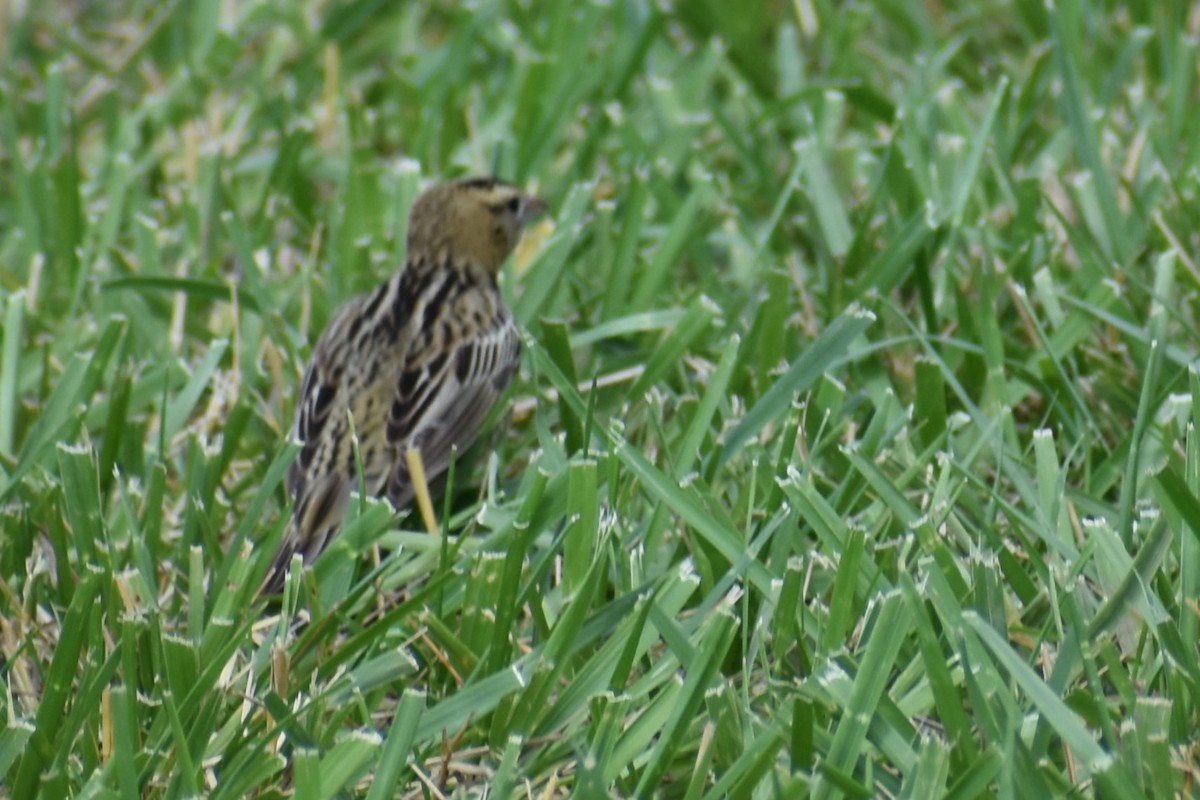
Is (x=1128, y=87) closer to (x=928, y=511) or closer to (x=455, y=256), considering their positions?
(x=455, y=256)

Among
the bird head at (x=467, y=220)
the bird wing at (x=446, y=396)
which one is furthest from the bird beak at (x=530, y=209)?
the bird wing at (x=446, y=396)

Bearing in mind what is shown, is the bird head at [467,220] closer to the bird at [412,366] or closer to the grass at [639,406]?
the bird at [412,366]

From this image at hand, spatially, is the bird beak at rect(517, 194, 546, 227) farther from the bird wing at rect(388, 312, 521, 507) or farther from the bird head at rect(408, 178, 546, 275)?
the bird wing at rect(388, 312, 521, 507)

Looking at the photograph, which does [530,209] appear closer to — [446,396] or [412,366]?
[412,366]

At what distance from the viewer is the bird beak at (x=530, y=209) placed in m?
4.98

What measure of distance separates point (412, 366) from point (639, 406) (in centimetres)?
60

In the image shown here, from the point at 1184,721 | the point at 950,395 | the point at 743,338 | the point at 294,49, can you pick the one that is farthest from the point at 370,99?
the point at 1184,721

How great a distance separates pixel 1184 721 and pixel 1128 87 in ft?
10.2

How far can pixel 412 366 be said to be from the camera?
14.4ft

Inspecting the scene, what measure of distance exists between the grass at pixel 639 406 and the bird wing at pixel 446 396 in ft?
0.38

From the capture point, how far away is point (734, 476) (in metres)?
3.80

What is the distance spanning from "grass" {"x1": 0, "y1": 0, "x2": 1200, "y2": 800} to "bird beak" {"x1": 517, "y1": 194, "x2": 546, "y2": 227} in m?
0.09

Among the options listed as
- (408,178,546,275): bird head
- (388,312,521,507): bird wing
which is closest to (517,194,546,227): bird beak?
(408,178,546,275): bird head

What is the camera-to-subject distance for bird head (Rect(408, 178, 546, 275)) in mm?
4793
